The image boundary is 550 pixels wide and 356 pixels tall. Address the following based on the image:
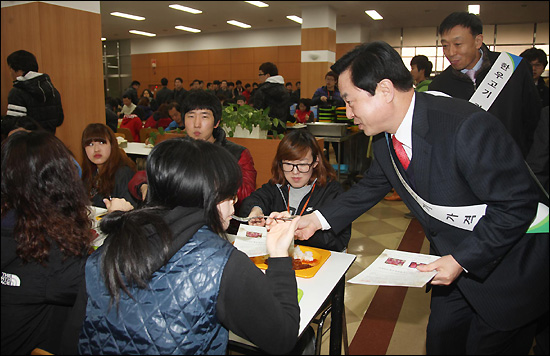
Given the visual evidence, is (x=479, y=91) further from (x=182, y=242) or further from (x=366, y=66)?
(x=182, y=242)

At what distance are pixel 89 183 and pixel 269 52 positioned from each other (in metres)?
11.6

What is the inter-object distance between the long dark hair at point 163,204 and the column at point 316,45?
889 centimetres

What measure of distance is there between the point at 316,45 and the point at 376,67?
875cm

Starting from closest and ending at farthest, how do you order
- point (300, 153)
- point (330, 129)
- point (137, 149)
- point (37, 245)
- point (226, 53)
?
point (37, 245)
point (300, 153)
point (137, 149)
point (330, 129)
point (226, 53)

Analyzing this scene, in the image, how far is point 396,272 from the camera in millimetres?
1105

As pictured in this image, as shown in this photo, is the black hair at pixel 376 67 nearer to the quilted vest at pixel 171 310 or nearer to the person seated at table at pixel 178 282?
the person seated at table at pixel 178 282

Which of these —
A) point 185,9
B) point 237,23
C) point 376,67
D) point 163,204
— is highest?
point 237,23

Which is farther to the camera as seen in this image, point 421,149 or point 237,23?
point 237,23

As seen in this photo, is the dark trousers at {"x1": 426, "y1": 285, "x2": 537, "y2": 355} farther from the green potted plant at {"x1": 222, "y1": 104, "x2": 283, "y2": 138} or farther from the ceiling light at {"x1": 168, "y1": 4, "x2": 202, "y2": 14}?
the ceiling light at {"x1": 168, "y1": 4, "x2": 202, "y2": 14}

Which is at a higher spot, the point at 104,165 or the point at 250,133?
the point at 250,133

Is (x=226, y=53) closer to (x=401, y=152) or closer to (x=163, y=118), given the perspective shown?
(x=163, y=118)

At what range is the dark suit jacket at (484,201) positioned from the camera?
1.05m

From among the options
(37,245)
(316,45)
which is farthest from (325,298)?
(316,45)

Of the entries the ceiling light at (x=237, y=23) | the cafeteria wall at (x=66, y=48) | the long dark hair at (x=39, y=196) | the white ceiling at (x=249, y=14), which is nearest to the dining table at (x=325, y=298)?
the long dark hair at (x=39, y=196)
